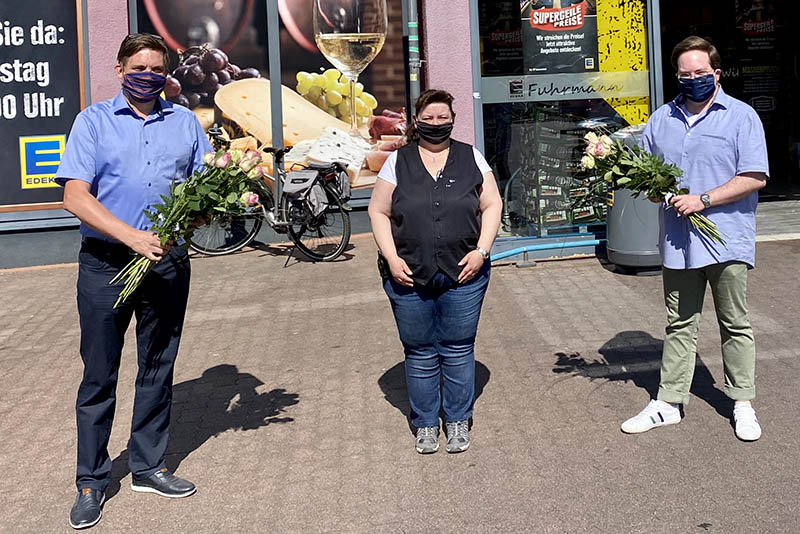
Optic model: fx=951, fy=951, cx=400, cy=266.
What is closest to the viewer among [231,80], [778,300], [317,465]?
[317,465]

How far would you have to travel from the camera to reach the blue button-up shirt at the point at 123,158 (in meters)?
4.01

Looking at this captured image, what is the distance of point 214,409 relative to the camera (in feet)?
18.2

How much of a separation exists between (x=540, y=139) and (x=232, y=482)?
19.8ft

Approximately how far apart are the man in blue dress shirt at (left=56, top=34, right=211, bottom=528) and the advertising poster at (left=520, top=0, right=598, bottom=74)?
18.6 feet

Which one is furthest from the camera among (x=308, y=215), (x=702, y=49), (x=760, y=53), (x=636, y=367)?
(x=760, y=53)

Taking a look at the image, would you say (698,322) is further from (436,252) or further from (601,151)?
(436,252)

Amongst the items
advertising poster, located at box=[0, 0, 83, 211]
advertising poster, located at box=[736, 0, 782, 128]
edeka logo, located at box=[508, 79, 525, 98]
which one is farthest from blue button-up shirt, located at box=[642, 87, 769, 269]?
advertising poster, located at box=[736, 0, 782, 128]

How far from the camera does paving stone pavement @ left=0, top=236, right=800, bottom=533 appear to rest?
13.4 ft

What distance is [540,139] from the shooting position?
959 centimetres

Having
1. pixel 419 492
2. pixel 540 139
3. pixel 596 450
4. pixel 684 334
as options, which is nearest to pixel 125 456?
pixel 419 492

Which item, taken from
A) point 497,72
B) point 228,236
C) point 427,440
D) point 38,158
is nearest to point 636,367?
point 427,440

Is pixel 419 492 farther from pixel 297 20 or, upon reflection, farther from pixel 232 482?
pixel 297 20

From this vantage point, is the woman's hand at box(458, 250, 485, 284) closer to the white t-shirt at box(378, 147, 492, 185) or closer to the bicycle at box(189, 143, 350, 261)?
the white t-shirt at box(378, 147, 492, 185)

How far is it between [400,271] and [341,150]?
6.29 meters
